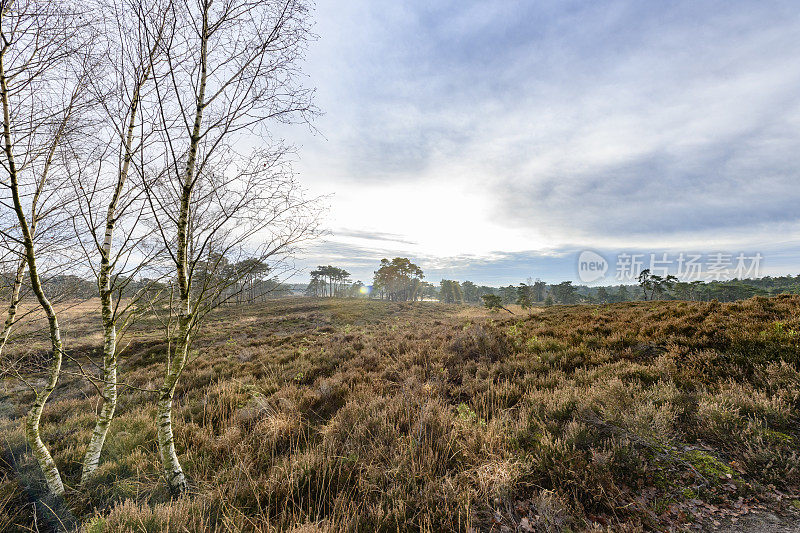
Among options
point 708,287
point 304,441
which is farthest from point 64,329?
point 708,287

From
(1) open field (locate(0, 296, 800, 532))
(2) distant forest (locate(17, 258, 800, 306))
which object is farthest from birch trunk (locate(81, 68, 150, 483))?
(2) distant forest (locate(17, 258, 800, 306))

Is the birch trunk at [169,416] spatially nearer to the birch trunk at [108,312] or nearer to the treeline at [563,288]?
the birch trunk at [108,312]

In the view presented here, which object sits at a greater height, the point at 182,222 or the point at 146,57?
the point at 146,57

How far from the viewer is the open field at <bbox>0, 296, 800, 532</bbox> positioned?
8.17ft

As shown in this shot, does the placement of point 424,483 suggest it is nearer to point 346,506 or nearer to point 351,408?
point 346,506

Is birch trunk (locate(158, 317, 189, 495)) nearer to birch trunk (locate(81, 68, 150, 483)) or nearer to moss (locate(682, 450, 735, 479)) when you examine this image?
birch trunk (locate(81, 68, 150, 483))

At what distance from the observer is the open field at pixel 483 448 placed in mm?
2490

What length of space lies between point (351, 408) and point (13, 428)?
803 cm

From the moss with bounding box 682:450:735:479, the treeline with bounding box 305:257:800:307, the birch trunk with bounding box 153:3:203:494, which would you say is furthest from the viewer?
the treeline with bounding box 305:257:800:307

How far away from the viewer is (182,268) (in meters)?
2.88

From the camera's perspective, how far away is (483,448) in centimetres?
329

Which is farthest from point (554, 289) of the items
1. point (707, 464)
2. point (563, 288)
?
point (707, 464)

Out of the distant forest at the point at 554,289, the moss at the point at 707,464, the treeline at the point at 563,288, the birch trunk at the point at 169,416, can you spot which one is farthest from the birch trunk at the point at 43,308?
the treeline at the point at 563,288

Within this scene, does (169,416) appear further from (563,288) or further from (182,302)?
(563,288)
